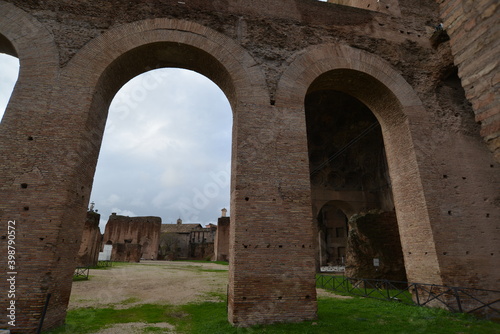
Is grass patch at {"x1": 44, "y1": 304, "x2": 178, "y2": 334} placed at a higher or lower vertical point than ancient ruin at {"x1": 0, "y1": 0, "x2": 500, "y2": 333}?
lower

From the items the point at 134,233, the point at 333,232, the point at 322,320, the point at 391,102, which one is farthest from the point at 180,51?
the point at 134,233

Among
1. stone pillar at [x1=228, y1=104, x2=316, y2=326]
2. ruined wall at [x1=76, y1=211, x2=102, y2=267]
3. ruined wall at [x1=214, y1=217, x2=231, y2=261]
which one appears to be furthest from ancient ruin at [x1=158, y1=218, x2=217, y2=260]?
stone pillar at [x1=228, y1=104, x2=316, y2=326]

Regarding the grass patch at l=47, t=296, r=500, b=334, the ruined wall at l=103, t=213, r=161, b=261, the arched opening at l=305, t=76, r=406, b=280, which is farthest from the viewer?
the ruined wall at l=103, t=213, r=161, b=261

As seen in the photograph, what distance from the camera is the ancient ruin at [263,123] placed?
4961mm

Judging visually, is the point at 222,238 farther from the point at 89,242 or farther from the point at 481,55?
the point at 481,55

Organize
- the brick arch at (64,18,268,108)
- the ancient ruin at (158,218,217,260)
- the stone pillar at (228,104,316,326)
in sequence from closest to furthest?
the stone pillar at (228,104,316,326) → the brick arch at (64,18,268,108) → the ancient ruin at (158,218,217,260)

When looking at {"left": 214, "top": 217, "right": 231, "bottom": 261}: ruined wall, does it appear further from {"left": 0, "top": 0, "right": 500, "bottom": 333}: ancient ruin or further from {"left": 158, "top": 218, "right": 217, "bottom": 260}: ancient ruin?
{"left": 0, "top": 0, "right": 500, "bottom": 333}: ancient ruin

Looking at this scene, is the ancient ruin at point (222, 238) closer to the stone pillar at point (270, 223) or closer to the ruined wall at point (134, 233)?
the ruined wall at point (134, 233)

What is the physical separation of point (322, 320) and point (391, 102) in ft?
19.1

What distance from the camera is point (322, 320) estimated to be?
5055 millimetres

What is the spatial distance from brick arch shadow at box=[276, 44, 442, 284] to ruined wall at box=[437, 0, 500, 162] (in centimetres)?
364

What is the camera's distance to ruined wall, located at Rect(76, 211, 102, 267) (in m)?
14.7

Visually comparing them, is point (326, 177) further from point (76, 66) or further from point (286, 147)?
point (76, 66)

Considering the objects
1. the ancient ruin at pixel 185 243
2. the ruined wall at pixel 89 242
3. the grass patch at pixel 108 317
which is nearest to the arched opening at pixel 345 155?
the grass patch at pixel 108 317
